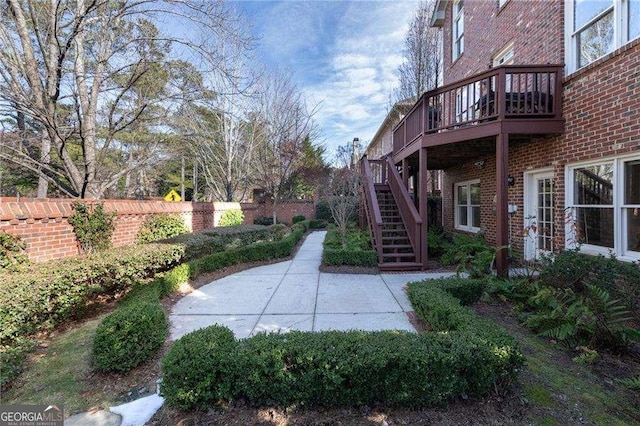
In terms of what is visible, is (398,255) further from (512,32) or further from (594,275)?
(512,32)

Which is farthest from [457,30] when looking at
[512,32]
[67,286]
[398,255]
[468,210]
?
[67,286]

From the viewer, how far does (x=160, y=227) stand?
7715 millimetres

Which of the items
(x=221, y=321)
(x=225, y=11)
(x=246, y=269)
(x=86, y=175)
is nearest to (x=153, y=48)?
(x=225, y=11)

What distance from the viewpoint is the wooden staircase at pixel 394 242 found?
21.3 ft

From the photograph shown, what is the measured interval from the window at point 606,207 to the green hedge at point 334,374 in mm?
3653

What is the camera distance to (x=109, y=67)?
6.18 metres

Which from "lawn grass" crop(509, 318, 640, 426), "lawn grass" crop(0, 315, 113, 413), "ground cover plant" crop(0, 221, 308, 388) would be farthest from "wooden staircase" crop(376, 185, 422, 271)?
"lawn grass" crop(0, 315, 113, 413)

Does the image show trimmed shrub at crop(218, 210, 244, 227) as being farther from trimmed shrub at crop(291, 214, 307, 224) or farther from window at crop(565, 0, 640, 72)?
window at crop(565, 0, 640, 72)

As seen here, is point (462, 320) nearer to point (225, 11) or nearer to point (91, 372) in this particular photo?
point (91, 372)

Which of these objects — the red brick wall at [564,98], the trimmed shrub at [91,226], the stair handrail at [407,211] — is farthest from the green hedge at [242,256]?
the red brick wall at [564,98]

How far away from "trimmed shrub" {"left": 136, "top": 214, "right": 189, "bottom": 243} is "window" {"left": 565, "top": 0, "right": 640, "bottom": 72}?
9581 mm

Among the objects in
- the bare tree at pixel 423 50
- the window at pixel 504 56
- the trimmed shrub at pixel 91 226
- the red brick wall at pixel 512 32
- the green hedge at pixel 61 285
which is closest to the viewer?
the green hedge at pixel 61 285

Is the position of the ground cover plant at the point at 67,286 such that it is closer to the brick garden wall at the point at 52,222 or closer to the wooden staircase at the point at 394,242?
the brick garden wall at the point at 52,222

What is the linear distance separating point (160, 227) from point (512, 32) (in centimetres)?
1005
